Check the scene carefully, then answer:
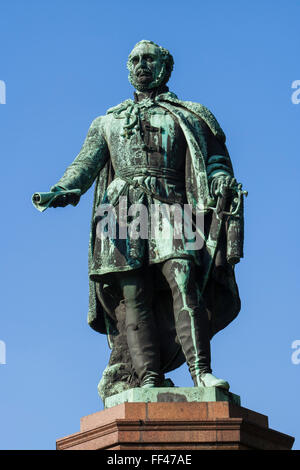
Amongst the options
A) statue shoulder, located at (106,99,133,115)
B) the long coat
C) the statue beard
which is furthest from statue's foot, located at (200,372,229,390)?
the statue beard

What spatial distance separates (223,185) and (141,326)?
193cm

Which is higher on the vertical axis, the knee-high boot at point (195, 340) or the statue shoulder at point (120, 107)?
the statue shoulder at point (120, 107)

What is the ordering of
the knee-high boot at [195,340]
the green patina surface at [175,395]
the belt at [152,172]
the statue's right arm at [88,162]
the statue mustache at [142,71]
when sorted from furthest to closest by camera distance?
the statue mustache at [142,71]
the statue's right arm at [88,162]
the belt at [152,172]
the knee-high boot at [195,340]
the green patina surface at [175,395]

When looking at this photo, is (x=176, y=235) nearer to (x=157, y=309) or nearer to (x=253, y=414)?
(x=157, y=309)

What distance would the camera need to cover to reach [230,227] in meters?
14.0

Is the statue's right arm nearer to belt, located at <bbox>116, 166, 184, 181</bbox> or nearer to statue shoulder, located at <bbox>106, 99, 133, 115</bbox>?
statue shoulder, located at <bbox>106, 99, 133, 115</bbox>

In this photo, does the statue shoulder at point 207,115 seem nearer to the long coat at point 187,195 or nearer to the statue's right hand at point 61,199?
the long coat at point 187,195

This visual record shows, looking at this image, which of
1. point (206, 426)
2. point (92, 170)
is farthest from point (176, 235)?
point (206, 426)

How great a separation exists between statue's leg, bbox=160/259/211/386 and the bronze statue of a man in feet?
0.04

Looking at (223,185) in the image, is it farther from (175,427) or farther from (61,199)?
(175,427)

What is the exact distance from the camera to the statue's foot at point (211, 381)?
1311 centimetres

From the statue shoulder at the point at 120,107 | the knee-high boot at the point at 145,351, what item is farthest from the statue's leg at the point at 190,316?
the statue shoulder at the point at 120,107

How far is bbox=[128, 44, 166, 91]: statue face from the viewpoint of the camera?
15.0 m

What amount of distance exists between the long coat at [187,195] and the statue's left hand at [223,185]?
89mm
